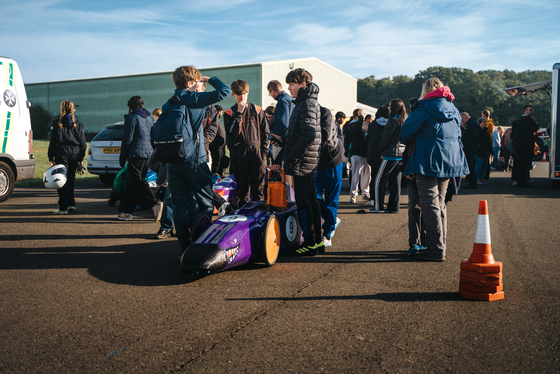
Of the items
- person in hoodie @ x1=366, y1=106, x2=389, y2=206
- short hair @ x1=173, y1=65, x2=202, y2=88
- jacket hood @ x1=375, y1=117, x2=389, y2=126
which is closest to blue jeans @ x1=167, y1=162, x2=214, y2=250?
short hair @ x1=173, y1=65, x2=202, y2=88

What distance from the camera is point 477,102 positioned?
78.1m

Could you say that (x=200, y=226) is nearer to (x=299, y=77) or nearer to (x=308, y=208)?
(x=308, y=208)

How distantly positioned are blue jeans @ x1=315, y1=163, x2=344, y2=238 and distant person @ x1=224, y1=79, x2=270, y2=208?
4.36ft

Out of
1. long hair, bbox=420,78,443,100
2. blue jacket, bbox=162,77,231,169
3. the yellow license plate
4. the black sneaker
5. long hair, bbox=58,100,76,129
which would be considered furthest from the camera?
the yellow license plate

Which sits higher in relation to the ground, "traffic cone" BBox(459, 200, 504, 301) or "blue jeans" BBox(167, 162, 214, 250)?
"blue jeans" BBox(167, 162, 214, 250)

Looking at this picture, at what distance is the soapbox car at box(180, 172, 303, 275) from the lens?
13.7 feet

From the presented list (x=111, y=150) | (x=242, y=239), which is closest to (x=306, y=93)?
(x=242, y=239)

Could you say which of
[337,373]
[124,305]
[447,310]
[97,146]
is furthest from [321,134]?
[97,146]

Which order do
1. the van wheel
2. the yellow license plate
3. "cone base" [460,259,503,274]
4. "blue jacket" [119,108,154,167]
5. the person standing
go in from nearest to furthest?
"cone base" [460,259,503,274]
"blue jacket" [119,108,154,167]
the van wheel
the person standing
the yellow license plate

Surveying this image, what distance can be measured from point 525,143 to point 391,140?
22.9 ft

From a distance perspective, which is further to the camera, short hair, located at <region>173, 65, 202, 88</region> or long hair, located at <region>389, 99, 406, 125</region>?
long hair, located at <region>389, 99, 406, 125</region>

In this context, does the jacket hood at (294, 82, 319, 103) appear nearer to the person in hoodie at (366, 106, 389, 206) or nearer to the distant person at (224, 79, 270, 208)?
the distant person at (224, 79, 270, 208)

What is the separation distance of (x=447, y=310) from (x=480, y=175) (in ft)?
38.4

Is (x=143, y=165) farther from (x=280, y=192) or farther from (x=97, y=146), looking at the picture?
(x=97, y=146)
